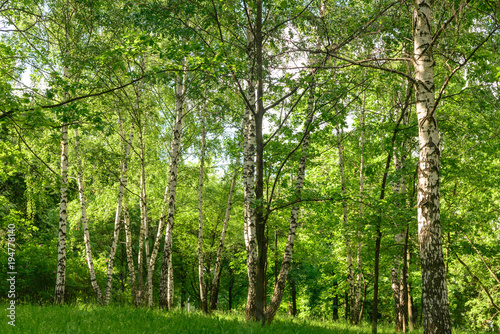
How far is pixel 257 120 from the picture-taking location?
6.58 meters

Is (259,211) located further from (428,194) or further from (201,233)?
(201,233)

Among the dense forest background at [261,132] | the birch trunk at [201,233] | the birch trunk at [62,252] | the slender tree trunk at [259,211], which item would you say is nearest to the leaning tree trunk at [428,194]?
the dense forest background at [261,132]

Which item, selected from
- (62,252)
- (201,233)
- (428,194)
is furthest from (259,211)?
(201,233)

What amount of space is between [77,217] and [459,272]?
2046 centimetres

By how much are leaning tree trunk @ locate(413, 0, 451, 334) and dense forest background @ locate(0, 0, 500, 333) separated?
22mm

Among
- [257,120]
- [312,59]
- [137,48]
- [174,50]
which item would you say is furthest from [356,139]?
[137,48]

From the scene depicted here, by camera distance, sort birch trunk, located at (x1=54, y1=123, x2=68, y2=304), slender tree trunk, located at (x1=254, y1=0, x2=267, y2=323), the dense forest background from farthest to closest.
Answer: birch trunk, located at (x1=54, y1=123, x2=68, y2=304)
slender tree trunk, located at (x1=254, y1=0, x2=267, y2=323)
the dense forest background

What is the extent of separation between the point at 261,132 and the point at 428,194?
10.3 feet

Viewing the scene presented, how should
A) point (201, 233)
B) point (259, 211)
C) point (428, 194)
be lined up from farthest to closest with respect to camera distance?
point (201, 233)
point (259, 211)
point (428, 194)

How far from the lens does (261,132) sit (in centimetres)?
645

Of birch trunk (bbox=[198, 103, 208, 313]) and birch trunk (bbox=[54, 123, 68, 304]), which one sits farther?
birch trunk (bbox=[198, 103, 208, 313])

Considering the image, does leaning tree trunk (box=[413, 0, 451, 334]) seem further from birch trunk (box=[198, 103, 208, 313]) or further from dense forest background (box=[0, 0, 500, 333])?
birch trunk (box=[198, 103, 208, 313])

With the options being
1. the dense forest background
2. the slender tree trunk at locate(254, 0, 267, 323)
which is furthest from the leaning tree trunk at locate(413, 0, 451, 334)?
the slender tree trunk at locate(254, 0, 267, 323)

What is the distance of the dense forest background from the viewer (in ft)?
18.4
